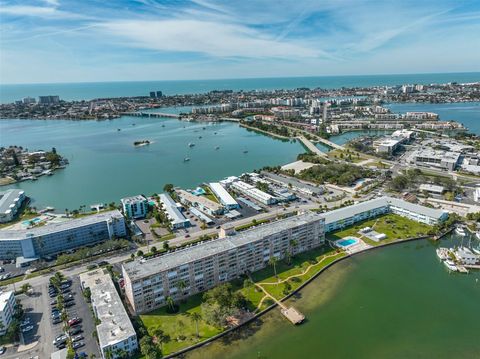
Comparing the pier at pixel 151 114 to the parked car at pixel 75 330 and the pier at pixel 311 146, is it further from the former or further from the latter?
the parked car at pixel 75 330

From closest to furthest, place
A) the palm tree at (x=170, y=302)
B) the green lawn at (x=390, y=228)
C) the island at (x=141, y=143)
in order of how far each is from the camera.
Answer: the palm tree at (x=170, y=302) → the green lawn at (x=390, y=228) → the island at (x=141, y=143)

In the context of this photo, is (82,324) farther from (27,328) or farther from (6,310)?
(6,310)

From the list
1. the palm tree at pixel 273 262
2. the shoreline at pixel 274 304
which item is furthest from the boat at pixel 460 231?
the palm tree at pixel 273 262

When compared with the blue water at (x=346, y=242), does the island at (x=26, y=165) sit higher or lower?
higher

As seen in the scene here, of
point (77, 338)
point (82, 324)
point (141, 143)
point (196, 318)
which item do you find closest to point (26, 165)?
point (141, 143)

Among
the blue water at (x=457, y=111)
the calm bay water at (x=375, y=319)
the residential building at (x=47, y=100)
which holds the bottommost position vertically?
the calm bay water at (x=375, y=319)

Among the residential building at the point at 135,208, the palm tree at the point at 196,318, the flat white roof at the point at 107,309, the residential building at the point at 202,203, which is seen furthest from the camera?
the residential building at the point at 202,203

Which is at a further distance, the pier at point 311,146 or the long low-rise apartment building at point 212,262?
the pier at point 311,146
